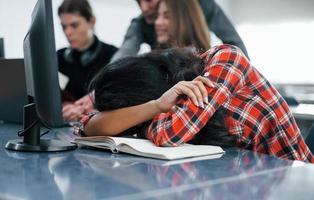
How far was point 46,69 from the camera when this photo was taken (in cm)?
102

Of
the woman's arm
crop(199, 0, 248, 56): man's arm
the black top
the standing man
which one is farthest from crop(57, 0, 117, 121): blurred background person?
the woman's arm

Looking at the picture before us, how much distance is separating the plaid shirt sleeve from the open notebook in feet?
0.10

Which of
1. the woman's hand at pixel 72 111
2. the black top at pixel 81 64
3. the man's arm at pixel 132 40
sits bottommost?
the woman's hand at pixel 72 111

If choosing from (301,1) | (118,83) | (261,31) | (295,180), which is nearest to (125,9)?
(261,31)

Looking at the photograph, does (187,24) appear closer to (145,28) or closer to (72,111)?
(145,28)

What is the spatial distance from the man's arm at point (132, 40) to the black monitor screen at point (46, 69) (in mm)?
1565

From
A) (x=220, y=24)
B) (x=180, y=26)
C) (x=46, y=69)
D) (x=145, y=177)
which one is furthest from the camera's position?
(x=220, y=24)

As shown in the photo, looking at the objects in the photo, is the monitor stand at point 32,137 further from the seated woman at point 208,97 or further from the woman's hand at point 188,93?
the woman's hand at point 188,93

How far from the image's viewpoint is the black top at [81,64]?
249cm

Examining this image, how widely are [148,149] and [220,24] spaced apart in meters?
1.95

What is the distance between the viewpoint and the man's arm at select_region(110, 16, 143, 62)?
2.62 m

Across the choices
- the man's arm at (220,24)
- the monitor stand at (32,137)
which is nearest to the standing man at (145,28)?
the man's arm at (220,24)

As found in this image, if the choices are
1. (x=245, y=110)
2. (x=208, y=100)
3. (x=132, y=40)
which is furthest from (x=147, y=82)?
(x=132, y=40)

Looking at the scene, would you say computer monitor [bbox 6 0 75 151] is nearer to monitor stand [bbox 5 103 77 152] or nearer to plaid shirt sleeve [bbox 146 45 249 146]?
monitor stand [bbox 5 103 77 152]
